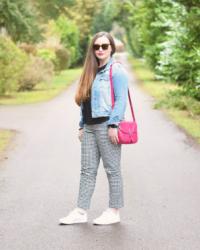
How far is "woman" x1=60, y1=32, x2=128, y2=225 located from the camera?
629cm

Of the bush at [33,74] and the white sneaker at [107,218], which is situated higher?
the white sneaker at [107,218]

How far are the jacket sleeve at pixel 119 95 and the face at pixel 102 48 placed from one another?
216 millimetres

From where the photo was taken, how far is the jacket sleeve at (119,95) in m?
6.25

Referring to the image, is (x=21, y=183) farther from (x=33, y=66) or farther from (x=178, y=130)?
(x=33, y=66)

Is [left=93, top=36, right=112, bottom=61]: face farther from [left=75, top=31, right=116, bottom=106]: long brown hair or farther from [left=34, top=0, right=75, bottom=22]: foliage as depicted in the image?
[left=34, top=0, right=75, bottom=22]: foliage

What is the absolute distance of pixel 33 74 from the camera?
30.5m

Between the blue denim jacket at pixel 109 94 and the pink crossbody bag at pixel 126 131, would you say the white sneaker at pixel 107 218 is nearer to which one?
Result: the pink crossbody bag at pixel 126 131

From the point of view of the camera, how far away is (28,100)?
2550cm

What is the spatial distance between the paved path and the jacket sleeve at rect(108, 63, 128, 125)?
112cm

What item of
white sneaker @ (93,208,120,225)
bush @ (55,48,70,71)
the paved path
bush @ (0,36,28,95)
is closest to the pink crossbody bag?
white sneaker @ (93,208,120,225)

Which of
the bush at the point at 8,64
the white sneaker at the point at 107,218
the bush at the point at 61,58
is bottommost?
the bush at the point at 61,58

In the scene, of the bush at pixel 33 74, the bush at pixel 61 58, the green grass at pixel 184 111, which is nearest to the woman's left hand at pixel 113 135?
the green grass at pixel 184 111

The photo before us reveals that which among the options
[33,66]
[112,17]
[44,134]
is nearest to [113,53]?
[44,134]

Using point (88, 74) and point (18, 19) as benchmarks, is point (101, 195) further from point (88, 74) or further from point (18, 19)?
point (18, 19)
